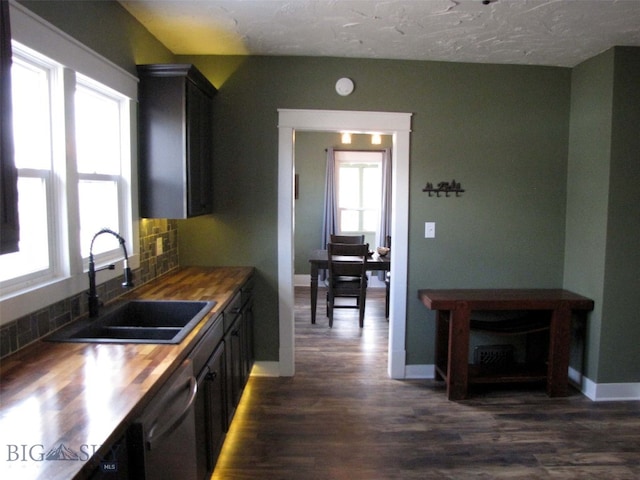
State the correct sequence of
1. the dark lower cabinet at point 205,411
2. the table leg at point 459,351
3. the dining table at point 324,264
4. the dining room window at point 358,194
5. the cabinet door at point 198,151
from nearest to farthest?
the dark lower cabinet at point 205,411 < the cabinet door at point 198,151 < the table leg at point 459,351 < the dining table at point 324,264 < the dining room window at point 358,194

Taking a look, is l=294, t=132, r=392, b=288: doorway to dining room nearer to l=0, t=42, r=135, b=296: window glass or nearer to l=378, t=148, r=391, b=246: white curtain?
l=378, t=148, r=391, b=246: white curtain

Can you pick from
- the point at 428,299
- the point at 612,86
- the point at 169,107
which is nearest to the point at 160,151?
the point at 169,107

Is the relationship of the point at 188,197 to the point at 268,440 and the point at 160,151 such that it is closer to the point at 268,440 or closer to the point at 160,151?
the point at 160,151

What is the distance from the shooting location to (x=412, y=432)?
2760 millimetres

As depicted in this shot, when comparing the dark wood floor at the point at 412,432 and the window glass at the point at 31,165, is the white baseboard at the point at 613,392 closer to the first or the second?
the dark wood floor at the point at 412,432

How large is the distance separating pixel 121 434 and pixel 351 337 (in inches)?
142

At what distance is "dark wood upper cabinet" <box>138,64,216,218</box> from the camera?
8.72ft

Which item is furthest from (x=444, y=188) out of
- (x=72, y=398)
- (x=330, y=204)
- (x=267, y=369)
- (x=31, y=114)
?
(x=330, y=204)

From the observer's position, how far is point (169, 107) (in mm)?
2684

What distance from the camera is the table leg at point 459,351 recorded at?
3.17 metres

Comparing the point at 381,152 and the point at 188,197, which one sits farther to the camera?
the point at 381,152

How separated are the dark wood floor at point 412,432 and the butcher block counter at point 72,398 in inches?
42.9

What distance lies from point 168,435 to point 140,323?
3.50ft

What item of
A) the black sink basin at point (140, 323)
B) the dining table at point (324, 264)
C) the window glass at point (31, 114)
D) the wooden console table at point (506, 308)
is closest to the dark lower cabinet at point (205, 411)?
the black sink basin at point (140, 323)
